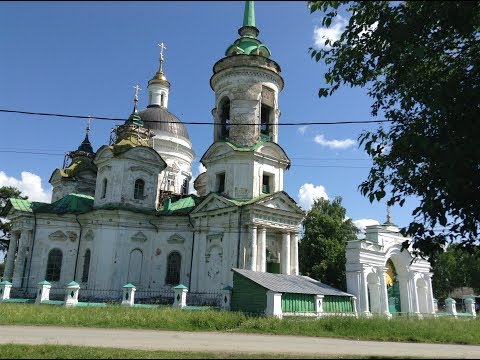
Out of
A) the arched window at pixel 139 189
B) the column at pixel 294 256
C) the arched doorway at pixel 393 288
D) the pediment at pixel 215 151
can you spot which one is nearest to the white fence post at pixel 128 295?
the arched window at pixel 139 189

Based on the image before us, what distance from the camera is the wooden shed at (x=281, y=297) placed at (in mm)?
17453

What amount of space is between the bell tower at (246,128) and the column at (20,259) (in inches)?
470

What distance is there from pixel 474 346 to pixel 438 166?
28.5ft

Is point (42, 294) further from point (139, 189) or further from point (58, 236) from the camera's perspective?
point (139, 189)

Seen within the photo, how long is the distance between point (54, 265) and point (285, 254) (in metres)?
14.5

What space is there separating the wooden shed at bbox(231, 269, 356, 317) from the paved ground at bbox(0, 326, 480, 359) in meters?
3.86

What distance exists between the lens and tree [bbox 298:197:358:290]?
1281 inches

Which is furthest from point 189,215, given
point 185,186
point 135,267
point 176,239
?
point 185,186

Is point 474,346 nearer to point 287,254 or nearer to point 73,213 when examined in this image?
point 287,254

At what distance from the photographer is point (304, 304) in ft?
61.0

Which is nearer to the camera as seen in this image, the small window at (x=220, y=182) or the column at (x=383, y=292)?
the column at (x=383, y=292)

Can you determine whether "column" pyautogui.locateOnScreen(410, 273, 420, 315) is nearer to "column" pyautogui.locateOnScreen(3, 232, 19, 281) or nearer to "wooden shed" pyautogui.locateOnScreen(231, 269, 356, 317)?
"wooden shed" pyautogui.locateOnScreen(231, 269, 356, 317)

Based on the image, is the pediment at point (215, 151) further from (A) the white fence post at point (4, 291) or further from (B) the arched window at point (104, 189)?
(A) the white fence post at point (4, 291)

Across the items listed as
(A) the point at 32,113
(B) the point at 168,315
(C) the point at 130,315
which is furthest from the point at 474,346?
(A) the point at 32,113
